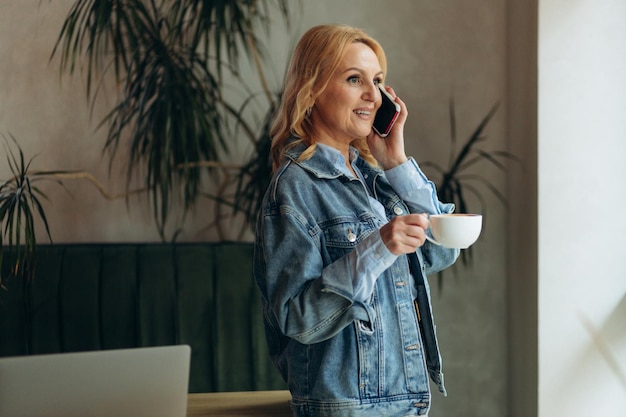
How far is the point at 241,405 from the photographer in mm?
1666

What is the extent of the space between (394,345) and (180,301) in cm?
146

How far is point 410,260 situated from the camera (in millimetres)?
1528

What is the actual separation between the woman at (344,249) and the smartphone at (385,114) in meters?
0.03

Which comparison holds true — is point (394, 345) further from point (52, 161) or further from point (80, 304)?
point (52, 161)

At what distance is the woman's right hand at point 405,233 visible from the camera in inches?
50.1

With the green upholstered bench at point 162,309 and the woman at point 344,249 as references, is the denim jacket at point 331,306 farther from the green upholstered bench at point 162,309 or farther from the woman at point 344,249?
the green upholstered bench at point 162,309

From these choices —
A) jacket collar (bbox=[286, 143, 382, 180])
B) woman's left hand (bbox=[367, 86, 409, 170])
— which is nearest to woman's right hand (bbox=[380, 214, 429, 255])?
jacket collar (bbox=[286, 143, 382, 180])

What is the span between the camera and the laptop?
49.8 inches

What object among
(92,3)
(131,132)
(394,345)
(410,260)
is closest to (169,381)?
(394,345)

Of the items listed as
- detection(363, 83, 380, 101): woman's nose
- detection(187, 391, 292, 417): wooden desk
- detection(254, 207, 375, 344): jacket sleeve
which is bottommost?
detection(187, 391, 292, 417): wooden desk

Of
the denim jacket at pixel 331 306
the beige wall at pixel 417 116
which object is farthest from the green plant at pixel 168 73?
the denim jacket at pixel 331 306

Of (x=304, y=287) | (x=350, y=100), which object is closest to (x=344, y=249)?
(x=304, y=287)

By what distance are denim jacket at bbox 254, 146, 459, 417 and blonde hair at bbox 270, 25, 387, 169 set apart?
0.07m

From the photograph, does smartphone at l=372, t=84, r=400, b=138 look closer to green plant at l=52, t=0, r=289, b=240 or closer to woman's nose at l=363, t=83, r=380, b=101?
woman's nose at l=363, t=83, r=380, b=101
